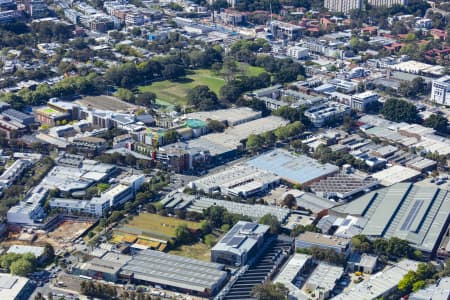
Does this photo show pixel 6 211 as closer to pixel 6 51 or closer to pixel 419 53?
pixel 6 51

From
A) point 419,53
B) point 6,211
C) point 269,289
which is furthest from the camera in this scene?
point 419,53

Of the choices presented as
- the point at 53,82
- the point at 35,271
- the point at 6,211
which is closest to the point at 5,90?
the point at 53,82

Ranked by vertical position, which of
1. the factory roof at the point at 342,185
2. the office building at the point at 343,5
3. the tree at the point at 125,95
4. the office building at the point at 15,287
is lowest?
the office building at the point at 15,287

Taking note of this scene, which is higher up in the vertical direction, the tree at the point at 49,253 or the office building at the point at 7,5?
the office building at the point at 7,5

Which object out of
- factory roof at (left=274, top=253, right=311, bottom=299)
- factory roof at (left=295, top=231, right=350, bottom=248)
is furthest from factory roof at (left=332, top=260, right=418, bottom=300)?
factory roof at (left=295, top=231, right=350, bottom=248)

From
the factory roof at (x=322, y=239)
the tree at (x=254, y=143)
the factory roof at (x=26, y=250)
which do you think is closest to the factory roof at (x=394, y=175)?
the tree at (x=254, y=143)

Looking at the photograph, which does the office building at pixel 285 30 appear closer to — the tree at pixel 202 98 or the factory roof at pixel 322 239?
the tree at pixel 202 98
